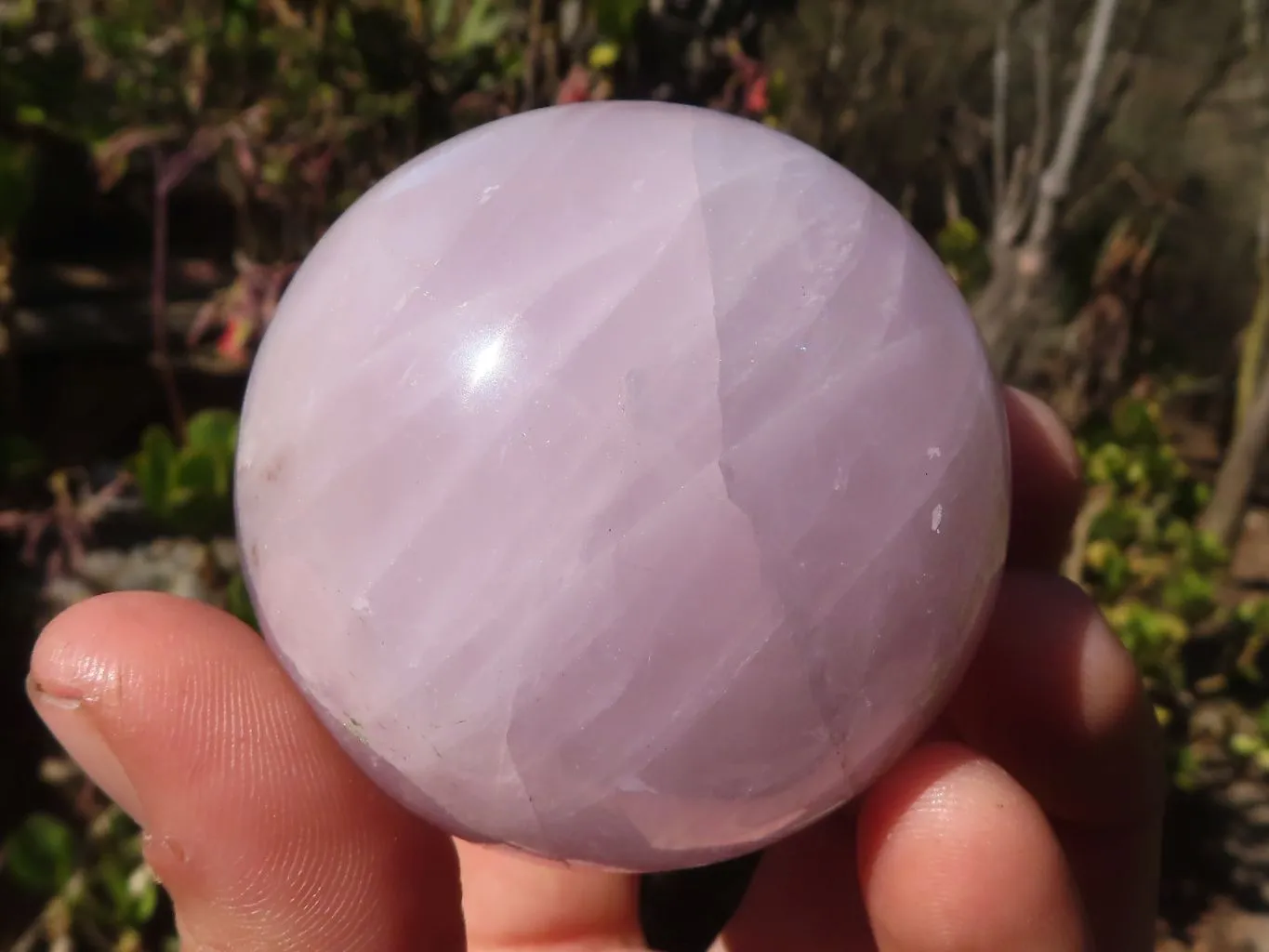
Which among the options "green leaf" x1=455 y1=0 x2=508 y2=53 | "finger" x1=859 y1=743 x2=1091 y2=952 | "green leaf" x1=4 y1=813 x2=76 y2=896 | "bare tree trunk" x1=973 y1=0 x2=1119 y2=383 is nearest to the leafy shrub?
"green leaf" x1=4 y1=813 x2=76 y2=896

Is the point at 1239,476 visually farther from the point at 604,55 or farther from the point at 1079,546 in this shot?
the point at 604,55

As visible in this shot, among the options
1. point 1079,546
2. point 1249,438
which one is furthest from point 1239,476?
point 1079,546

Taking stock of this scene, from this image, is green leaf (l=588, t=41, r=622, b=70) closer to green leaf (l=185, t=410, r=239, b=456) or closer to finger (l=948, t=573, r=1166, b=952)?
green leaf (l=185, t=410, r=239, b=456)

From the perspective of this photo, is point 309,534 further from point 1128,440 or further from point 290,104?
point 1128,440

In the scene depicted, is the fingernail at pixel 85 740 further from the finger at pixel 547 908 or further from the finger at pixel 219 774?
the finger at pixel 547 908

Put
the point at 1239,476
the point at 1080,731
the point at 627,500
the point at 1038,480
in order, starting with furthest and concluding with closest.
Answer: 1. the point at 1239,476
2. the point at 1038,480
3. the point at 1080,731
4. the point at 627,500

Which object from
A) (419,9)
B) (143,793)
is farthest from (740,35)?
(143,793)

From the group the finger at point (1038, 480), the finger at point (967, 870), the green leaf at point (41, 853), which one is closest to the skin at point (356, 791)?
the finger at point (967, 870)
